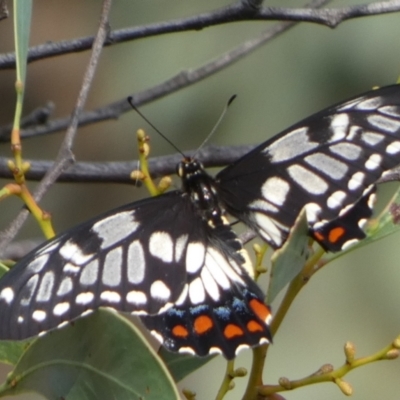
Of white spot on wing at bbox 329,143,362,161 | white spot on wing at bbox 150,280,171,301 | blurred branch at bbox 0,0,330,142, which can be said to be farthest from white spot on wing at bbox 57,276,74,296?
blurred branch at bbox 0,0,330,142

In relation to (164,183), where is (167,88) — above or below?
above

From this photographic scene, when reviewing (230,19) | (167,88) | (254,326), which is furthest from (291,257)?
(167,88)

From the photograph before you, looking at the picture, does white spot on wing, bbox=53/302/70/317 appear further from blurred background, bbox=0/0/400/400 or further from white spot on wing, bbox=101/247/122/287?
blurred background, bbox=0/0/400/400

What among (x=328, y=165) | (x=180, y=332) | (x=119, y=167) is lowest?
(x=180, y=332)

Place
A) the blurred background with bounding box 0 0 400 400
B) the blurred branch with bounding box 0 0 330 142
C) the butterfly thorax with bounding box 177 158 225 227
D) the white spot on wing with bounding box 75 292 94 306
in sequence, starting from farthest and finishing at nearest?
the blurred background with bounding box 0 0 400 400
the blurred branch with bounding box 0 0 330 142
the butterfly thorax with bounding box 177 158 225 227
the white spot on wing with bounding box 75 292 94 306

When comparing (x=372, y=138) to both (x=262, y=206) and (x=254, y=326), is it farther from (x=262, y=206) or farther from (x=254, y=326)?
(x=254, y=326)
